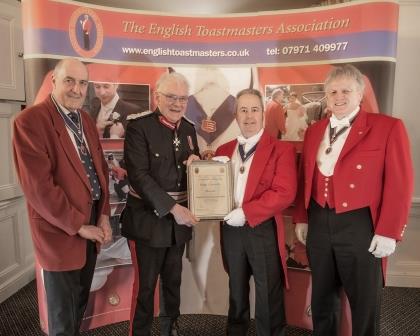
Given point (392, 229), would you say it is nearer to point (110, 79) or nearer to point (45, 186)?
point (45, 186)

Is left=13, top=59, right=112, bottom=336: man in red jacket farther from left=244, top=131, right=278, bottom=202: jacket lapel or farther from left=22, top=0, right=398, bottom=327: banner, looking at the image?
left=244, top=131, right=278, bottom=202: jacket lapel

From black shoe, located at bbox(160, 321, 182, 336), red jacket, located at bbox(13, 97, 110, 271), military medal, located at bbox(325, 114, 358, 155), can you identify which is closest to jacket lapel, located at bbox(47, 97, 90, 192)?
red jacket, located at bbox(13, 97, 110, 271)

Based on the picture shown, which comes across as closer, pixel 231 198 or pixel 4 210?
pixel 231 198

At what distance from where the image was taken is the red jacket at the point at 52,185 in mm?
1617

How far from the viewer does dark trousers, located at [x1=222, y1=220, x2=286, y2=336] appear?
79.2 inches

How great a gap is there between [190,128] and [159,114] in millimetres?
235

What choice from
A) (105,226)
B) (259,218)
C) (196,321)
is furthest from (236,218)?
(196,321)

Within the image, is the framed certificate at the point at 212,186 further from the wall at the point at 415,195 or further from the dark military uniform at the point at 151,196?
the wall at the point at 415,195

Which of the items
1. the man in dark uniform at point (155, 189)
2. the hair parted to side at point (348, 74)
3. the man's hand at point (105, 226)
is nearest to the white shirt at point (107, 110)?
the man in dark uniform at point (155, 189)

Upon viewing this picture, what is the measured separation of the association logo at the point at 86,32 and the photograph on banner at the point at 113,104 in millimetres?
217

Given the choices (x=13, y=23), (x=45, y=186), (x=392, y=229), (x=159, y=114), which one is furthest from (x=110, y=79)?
(x=392, y=229)

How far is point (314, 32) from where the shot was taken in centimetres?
234

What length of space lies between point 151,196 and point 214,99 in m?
0.96

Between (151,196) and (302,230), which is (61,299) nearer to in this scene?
(151,196)
